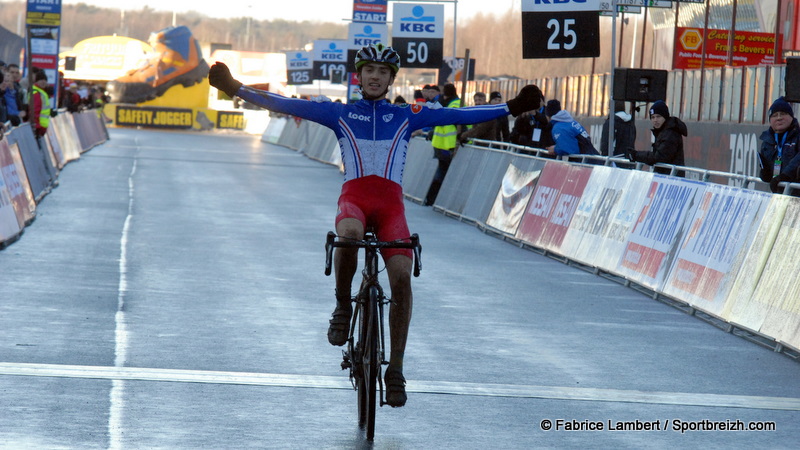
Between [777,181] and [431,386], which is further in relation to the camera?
[777,181]

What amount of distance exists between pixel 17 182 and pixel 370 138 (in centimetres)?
1051

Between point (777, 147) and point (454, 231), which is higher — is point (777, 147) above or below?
above

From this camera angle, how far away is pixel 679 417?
7430 millimetres

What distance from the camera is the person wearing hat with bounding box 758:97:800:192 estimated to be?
475 inches

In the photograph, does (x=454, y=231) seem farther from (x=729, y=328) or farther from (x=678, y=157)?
(x=729, y=328)

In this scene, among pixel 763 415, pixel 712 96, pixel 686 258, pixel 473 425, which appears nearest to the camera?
pixel 473 425

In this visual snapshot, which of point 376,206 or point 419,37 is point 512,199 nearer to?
point 419,37

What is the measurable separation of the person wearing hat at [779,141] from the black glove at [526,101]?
487 centimetres

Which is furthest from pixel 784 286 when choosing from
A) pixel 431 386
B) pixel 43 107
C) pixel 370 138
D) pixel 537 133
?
pixel 43 107

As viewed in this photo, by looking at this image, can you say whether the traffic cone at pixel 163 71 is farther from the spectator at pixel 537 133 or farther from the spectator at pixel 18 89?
the spectator at pixel 537 133

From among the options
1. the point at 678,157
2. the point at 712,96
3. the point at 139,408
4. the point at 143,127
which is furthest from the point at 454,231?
the point at 143,127

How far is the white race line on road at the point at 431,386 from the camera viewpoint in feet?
25.8

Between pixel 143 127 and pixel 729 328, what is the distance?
70176 millimetres

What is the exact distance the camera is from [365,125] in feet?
24.3
